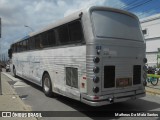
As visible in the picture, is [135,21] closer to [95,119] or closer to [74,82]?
[74,82]

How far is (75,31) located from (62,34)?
3.70ft

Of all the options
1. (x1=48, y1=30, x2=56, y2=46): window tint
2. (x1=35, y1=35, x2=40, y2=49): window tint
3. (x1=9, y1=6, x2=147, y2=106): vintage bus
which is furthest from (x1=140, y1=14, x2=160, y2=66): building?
(x1=9, y1=6, x2=147, y2=106): vintage bus

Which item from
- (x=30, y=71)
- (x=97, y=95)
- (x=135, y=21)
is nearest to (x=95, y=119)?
(x=97, y=95)

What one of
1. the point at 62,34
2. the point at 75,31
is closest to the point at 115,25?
the point at 75,31

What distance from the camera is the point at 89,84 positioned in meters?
7.02

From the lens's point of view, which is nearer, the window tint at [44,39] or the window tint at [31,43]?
the window tint at [44,39]

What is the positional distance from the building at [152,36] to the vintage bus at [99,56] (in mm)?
18588

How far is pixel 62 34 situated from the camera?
8.86 m

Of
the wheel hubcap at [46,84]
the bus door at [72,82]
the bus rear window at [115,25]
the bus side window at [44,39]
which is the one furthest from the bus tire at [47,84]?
the bus rear window at [115,25]

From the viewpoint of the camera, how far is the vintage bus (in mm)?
7039

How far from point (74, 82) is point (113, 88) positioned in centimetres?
133

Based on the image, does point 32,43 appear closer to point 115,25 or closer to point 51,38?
point 51,38

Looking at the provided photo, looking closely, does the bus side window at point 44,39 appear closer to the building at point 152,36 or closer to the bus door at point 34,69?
the bus door at point 34,69

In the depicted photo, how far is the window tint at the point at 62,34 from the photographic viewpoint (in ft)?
27.9
